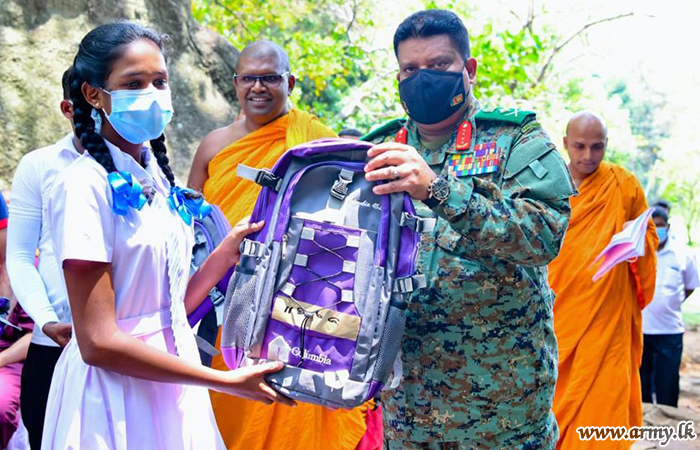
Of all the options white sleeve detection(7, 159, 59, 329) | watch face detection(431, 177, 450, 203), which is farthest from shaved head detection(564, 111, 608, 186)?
white sleeve detection(7, 159, 59, 329)

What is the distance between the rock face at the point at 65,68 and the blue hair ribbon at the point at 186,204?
3507 millimetres

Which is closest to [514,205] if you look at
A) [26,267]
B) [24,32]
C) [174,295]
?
[174,295]

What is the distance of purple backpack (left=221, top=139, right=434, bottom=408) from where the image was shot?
1959 mm

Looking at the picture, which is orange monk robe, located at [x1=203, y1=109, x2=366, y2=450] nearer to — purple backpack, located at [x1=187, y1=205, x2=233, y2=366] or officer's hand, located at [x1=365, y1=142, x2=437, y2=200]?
purple backpack, located at [x1=187, y1=205, x2=233, y2=366]

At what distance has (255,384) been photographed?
76.7 inches

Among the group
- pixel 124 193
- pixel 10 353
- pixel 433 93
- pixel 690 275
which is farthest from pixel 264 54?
pixel 690 275

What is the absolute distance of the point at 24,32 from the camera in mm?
5555

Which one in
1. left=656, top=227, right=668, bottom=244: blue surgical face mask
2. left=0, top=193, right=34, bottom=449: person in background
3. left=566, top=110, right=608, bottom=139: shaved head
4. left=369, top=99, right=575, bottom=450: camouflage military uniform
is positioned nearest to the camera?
left=369, top=99, right=575, bottom=450: camouflage military uniform

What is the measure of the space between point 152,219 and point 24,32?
14.3 ft

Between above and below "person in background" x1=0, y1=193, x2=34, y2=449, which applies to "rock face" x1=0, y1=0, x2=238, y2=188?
above

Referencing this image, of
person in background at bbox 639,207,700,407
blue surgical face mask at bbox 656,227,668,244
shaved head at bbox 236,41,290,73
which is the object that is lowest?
person in background at bbox 639,207,700,407

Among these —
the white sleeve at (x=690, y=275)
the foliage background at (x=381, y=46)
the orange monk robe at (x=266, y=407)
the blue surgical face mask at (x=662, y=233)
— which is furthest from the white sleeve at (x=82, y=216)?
the foliage background at (x=381, y=46)

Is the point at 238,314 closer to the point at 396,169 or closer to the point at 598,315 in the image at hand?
the point at 396,169

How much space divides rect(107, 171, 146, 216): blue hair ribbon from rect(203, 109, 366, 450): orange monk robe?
6.26 ft
